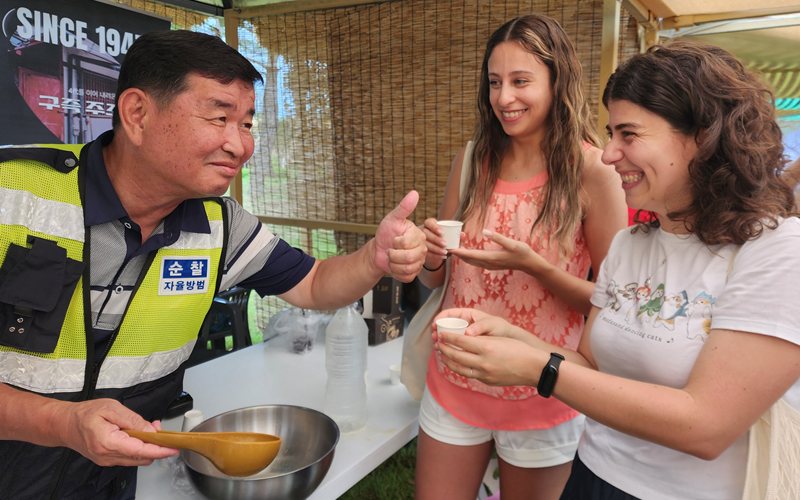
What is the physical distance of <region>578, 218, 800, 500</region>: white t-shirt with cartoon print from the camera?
101 cm

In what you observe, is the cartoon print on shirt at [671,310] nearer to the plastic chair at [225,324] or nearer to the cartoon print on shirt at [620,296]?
the cartoon print on shirt at [620,296]

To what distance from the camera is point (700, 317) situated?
111 cm

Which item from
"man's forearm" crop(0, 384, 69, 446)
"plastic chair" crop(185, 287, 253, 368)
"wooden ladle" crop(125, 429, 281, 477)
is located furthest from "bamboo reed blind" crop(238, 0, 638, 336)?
"man's forearm" crop(0, 384, 69, 446)

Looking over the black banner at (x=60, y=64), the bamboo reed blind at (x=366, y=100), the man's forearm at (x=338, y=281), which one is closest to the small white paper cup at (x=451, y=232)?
the man's forearm at (x=338, y=281)

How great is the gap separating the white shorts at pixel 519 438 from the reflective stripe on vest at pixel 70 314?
2.92 feet

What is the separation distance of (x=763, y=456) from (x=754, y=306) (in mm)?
334

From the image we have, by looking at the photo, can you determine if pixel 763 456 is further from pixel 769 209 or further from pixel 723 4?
pixel 723 4

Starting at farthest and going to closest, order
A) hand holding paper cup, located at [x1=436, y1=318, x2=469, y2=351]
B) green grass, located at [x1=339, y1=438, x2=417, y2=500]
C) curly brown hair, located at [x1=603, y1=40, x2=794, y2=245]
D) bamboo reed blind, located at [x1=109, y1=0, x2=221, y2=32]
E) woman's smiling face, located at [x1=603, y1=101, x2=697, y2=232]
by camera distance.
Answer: bamboo reed blind, located at [x1=109, y1=0, x2=221, y2=32] < green grass, located at [x1=339, y1=438, x2=417, y2=500] < hand holding paper cup, located at [x1=436, y1=318, x2=469, y2=351] < woman's smiling face, located at [x1=603, y1=101, x2=697, y2=232] < curly brown hair, located at [x1=603, y1=40, x2=794, y2=245]

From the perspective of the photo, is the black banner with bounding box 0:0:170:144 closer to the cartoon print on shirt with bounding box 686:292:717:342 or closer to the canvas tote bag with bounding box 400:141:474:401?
the canvas tote bag with bounding box 400:141:474:401

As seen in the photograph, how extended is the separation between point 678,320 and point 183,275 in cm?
132

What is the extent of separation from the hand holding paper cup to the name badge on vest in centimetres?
73

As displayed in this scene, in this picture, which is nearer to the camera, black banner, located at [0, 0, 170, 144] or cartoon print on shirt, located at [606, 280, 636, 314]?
cartoon print on shirt, located at [606, 280, 636, 314]

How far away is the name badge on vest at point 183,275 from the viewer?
1454 millimetres

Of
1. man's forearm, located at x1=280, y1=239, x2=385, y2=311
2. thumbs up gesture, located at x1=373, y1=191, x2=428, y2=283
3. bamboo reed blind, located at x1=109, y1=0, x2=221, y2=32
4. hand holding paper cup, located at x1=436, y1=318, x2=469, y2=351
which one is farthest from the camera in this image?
bamboo reed blind, located at x1=109, y1=0, x2=221, y2=32
